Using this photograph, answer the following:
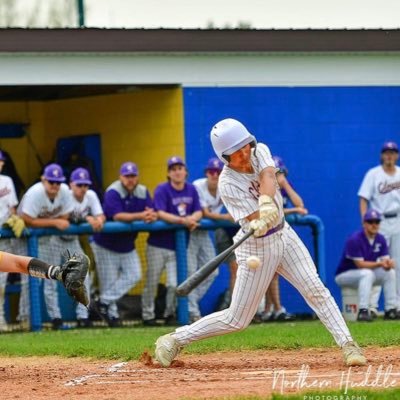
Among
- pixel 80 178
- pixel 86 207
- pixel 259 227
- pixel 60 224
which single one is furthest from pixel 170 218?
pixel 259 227

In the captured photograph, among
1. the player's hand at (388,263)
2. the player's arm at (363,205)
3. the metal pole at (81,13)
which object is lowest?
the player's hand at (388,263)

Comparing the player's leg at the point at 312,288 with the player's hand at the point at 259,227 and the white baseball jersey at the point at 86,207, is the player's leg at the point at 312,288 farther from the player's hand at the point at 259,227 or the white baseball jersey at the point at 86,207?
the white baseball jersey at the point at 86,207

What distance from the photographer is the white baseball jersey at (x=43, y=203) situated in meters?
13.6

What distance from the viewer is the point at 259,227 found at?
8.42m

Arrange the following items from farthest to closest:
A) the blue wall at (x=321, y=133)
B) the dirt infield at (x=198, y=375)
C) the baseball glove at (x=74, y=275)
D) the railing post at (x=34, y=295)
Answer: the blue wall at (x=321, y=133) < the railing post at (x=34, y=295) < the baseball glove at (x=74, y=275) < the dirt infield at (x=198, y=375)

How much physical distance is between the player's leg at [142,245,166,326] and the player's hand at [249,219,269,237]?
18.7 feet

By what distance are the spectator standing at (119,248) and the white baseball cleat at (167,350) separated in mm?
4959

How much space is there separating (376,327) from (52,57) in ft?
17.0

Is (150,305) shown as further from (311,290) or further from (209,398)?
(209,398)

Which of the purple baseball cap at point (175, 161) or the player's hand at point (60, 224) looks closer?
the player's hand at point (60, 224)

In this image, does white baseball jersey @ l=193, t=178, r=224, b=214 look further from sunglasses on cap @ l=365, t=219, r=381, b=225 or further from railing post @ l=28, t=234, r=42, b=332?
railing post @ l=28, t=234, r=42, b=332

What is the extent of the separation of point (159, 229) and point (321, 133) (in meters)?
3.16

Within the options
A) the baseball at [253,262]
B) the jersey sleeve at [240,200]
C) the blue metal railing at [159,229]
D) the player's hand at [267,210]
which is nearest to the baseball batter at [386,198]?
the blue metal railing at [159,229]

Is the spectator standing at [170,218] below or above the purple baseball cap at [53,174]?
below
